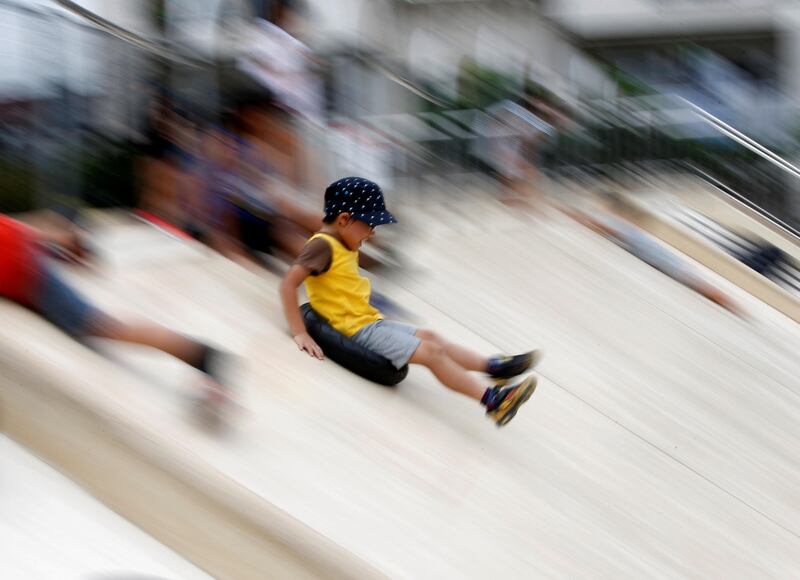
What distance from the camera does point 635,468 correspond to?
6133 millimetres

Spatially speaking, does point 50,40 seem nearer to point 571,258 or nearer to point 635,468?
point 635,468

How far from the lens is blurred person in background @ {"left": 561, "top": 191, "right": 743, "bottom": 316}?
931 cm

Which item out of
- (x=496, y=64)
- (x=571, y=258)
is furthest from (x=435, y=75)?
(x=571, y=258)

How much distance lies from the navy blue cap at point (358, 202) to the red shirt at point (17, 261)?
1.36 metres

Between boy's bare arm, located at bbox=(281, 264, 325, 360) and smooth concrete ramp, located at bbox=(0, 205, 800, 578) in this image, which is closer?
smooth concrete ramp, located at bbox=(0, 205, 800, 578)

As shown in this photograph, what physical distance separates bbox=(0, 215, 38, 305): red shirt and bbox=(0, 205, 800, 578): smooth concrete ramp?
12 centimetres

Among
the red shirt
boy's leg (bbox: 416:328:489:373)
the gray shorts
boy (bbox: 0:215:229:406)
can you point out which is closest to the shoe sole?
boy's leg (bbox: 416:328:489:373)

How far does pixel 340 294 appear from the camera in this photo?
18.6 feet

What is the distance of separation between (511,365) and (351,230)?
35.4 inches

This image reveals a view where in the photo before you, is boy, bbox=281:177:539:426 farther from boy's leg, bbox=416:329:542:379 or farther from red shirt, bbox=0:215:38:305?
red shirt, bbox=0:215:38:305

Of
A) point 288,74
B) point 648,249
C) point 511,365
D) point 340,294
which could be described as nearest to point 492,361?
point 511,365

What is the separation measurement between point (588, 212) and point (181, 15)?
145 inches

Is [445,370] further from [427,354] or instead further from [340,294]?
[340,294]

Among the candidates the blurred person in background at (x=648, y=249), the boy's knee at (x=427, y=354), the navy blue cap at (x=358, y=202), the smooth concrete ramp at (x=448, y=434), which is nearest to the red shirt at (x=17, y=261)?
the smooth concrete ramp at (x=448, y=434)
